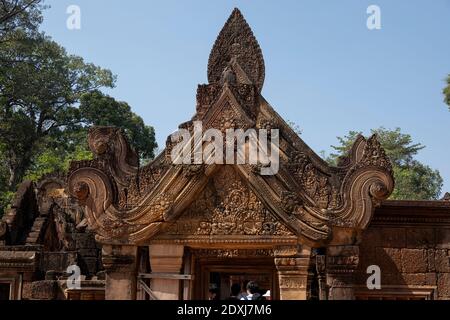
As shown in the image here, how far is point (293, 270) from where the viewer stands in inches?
338

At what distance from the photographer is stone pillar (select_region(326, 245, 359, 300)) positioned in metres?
8.56

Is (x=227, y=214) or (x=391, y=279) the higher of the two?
(x=227, y=214)

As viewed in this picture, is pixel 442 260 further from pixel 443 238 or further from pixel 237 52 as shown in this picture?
pixel 237 52

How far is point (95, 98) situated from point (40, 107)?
152 inches

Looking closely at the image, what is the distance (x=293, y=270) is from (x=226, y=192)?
137 centimetres

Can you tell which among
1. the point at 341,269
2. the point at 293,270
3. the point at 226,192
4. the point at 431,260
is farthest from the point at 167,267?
the point at 431,260

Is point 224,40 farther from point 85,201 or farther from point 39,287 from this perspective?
point 39,287

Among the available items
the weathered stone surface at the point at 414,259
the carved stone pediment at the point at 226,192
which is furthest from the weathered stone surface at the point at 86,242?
the weathered stone surface at the point at 414,259

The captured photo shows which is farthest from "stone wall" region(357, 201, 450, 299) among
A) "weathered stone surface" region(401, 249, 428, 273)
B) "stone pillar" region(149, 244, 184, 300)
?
"stone pillar" region(149, 244, 184, 300)

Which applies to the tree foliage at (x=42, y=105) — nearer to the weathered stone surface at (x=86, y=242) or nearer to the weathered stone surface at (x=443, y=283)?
the weathered stone surface at (x=86, y=242)

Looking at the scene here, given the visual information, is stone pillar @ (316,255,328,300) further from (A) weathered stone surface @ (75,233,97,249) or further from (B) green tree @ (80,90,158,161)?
(B) green tree @ (80,90,158,161)

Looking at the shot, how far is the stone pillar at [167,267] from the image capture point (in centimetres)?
873
